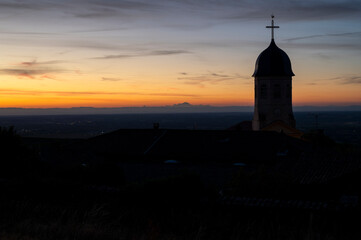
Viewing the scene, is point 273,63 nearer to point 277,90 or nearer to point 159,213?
point 277,90

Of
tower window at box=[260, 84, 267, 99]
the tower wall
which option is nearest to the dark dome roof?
the tower wall

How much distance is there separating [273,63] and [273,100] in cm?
508

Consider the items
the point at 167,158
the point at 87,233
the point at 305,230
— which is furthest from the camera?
the point at 167,158

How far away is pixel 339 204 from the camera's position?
41.0ft

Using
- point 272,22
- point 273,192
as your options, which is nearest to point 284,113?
point 272,22

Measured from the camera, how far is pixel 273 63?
62906mm

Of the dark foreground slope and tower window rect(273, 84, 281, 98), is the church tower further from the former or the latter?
the dark foreground slope

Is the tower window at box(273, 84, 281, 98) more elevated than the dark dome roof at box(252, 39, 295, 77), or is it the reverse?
the dark dome roof at box(252, 39, 295, 77)

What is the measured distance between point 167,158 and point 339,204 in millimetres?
27932

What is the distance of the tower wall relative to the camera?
6294 centimetres

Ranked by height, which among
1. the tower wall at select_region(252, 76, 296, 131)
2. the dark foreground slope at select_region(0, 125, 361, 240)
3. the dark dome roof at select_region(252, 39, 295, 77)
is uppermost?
the dark dome roof at select_region(252, 39, 295, 77)

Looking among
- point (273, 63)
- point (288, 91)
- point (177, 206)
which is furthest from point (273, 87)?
point (177, 206)

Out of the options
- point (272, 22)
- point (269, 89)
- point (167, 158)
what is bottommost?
point (167, 158)

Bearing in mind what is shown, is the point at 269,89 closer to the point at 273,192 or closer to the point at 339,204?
the point at 273,192
